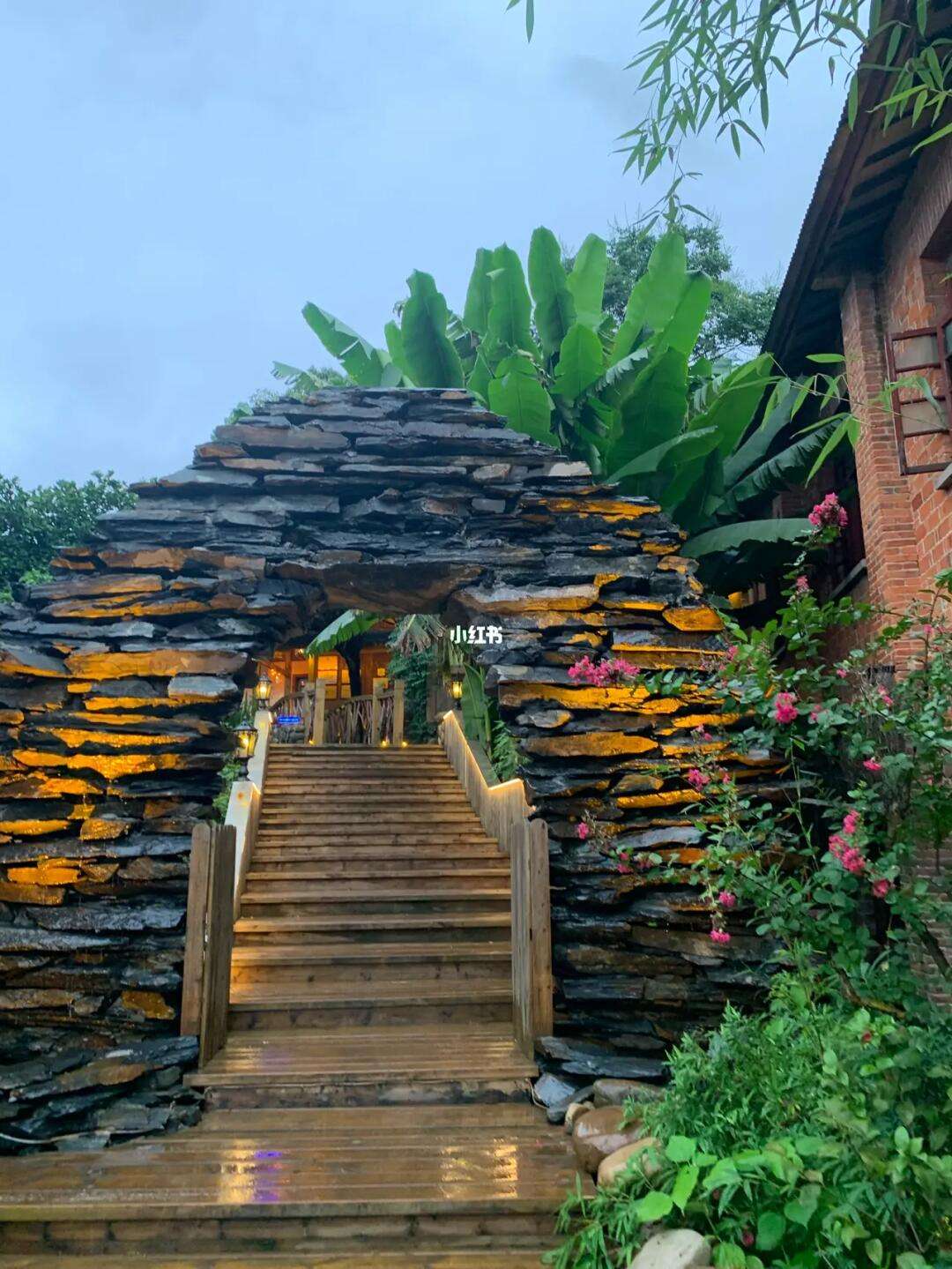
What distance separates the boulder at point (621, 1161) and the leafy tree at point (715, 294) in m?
11.8

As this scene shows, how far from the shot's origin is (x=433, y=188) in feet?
448

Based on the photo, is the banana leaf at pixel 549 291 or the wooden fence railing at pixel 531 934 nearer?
the wooden fence railing at pixel 531 934

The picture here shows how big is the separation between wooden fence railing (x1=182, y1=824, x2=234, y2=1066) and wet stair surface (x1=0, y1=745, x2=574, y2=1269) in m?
0.22

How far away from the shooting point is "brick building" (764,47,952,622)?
5156mm

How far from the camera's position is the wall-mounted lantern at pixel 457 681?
12.7 meters

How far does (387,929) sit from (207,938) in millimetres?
2397

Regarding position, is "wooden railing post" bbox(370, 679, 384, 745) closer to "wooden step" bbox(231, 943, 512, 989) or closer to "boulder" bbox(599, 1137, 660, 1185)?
"wooden step" bbox(231, 943, 512, 989)

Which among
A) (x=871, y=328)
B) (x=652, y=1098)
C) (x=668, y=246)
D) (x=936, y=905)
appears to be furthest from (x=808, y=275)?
(x=652, y=1098)

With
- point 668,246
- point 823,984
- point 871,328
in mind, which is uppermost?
point 668,246

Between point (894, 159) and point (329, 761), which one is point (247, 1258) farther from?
point (329, 761)

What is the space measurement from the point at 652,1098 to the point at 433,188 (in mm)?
151004

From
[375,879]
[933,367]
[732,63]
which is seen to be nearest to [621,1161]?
[732,63]

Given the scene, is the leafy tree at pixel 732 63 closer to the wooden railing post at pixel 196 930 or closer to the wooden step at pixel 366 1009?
the wooden railing post at pixel 196 930

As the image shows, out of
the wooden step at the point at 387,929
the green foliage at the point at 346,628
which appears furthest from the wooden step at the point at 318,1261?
the green foliage at the point at 346,628
